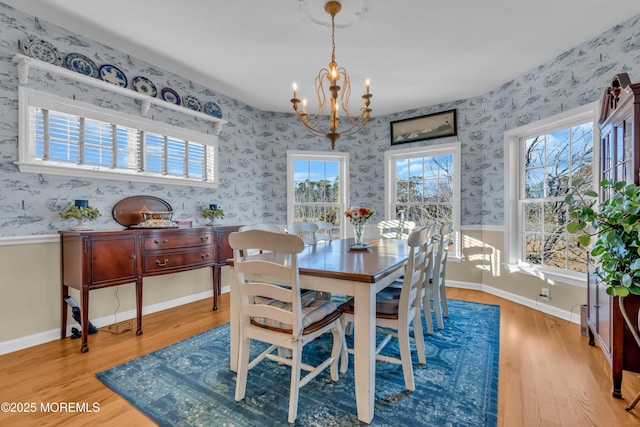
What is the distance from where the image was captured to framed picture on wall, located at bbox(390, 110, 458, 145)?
4473 mm

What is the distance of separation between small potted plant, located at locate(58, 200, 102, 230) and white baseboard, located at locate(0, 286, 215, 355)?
0.92 meters

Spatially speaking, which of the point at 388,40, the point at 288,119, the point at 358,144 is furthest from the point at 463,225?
the point at 288,119

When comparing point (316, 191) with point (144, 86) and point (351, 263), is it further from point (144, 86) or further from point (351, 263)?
point (351, 263)

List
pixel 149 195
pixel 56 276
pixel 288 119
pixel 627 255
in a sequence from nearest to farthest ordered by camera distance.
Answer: pixel 627 255
pixel 56 276
pixel 149 195
pixel 288 119

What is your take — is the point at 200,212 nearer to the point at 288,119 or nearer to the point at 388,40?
the point at 288,119

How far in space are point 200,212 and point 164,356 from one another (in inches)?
76.5

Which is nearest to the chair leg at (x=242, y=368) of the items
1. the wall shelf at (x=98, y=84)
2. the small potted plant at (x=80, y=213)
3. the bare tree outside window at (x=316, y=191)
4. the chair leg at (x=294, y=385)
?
the chair leg at (x=294, y=385)

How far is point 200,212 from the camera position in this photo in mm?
3895

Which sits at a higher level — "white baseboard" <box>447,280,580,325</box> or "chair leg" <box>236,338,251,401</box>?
"chair leg" <box>236,338,251,401</box>

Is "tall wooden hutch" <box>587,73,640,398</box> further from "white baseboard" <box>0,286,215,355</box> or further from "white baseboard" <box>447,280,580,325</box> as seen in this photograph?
"white baseboard" <box>0,286,215,355</box>

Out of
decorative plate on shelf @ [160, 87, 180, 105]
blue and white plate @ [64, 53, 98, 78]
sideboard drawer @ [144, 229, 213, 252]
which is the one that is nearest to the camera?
blue and white plate @ [64, 53, 98, 78]

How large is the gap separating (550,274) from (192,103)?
4.55m

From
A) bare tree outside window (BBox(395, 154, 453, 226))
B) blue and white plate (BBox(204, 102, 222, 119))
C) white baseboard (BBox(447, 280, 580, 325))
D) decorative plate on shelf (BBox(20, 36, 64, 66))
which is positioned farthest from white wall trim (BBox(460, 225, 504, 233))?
decorative plate on shelf (BBox(20, 36, 64, 66))

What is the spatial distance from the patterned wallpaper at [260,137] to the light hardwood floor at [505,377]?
1109 millimetres
